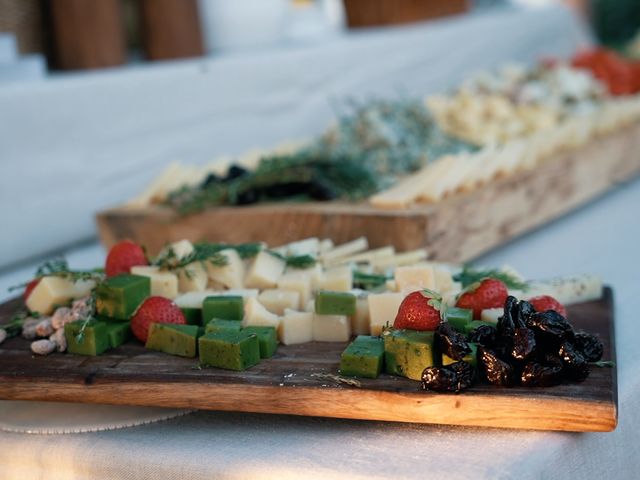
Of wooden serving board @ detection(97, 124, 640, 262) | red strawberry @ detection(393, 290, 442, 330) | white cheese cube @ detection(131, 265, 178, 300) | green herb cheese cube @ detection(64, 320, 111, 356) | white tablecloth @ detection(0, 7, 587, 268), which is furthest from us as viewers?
white tablecloth @ detection(0, 7, 587, 268)

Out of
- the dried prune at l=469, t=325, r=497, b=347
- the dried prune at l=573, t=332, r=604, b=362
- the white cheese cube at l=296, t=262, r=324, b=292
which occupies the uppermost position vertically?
the white cheese cube at l=296, t=262, r=324, b=292

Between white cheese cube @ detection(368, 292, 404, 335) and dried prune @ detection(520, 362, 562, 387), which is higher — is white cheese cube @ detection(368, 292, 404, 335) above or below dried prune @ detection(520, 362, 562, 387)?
above

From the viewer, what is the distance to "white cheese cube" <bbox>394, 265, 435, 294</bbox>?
1.13m

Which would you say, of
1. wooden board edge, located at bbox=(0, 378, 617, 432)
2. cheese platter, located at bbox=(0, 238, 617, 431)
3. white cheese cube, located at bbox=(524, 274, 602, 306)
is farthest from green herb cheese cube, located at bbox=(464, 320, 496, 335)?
white cheese cube, located at bbox=(524, 274, 602, 306)

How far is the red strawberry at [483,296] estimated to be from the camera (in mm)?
1079

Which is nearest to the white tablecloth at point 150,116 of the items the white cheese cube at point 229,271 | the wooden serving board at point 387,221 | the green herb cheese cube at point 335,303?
the wooden serving board at point 387,221

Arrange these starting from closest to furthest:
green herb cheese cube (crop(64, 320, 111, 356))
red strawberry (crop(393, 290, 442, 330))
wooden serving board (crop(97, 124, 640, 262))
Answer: red strawberry (crop(393, 290, 442, 330)) → green herb cheese cube (crop(64, 320, 111, 356)) → wooden serving board (crop(97, 124, 640, 262))

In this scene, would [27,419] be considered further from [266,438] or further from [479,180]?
[479,180]

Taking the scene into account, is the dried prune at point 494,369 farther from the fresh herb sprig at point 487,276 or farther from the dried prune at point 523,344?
the fresh herb sprig at point 487,276

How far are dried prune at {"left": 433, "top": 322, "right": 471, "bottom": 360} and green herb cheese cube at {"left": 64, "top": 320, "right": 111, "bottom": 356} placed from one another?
0.40 m

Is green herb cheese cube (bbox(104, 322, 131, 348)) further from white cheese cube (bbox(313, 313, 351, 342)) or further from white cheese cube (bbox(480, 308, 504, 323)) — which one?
white cheese cube (bbox(480, 308, 504, 323))

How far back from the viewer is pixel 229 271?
1229mm

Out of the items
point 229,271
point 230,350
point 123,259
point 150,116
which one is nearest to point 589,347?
point 230,350

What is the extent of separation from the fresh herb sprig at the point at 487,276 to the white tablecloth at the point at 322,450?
6.1 inches
